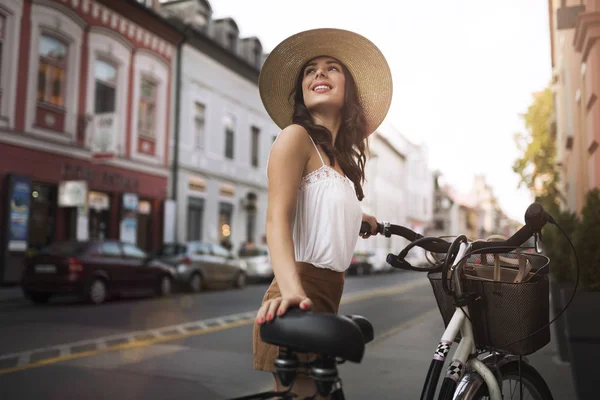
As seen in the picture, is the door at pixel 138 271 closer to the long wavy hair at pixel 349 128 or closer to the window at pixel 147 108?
the window at pixel 147 108

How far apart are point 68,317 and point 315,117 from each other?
34.1 feet

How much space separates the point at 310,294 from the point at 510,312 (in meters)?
0.89

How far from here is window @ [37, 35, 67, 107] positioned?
19.3 meters

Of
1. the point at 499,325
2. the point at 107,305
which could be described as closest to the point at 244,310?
the point at 107,305

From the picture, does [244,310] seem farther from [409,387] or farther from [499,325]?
[499,325]

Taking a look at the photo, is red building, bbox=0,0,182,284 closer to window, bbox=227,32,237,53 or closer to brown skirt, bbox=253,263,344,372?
window, bbox=227,32,237,53

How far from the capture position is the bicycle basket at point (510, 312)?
2.45m

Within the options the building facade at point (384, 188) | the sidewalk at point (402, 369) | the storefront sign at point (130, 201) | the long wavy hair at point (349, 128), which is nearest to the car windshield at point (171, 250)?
the storefront sign at point (130, 201)

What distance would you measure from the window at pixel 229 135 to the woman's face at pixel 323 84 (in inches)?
1102

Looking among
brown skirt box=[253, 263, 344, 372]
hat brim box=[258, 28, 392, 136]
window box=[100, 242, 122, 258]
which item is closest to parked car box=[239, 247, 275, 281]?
window box=[100, 242, 122, 258]

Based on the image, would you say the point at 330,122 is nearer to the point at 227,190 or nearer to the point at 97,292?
the point at 97,292

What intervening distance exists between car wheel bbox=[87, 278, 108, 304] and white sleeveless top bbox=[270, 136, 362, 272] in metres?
13.1

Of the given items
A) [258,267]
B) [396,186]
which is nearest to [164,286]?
[258,267]

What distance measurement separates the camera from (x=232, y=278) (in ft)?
68.3
